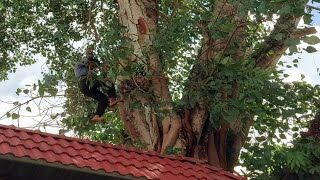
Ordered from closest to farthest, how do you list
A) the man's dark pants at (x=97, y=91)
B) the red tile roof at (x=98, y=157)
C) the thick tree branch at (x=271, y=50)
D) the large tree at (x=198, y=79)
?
1. the red tile roof at (x=98, y=157)
2. the large tree at (x=198, y=79)
3. the man's dark pants at (x=97, y=91)
4. the thick tree branch at (x=271, y=50)

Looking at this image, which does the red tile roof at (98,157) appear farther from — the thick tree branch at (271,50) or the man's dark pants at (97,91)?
the thick tree branch at (271,50)

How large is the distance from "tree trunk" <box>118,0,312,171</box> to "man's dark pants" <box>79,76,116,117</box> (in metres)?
0.17

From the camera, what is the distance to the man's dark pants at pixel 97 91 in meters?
7.44

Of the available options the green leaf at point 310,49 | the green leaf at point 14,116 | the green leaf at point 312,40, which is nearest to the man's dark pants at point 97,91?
the green leaf at point 14,116

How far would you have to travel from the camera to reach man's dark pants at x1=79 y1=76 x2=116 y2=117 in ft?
24.4

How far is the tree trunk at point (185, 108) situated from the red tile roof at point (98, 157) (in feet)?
5.39

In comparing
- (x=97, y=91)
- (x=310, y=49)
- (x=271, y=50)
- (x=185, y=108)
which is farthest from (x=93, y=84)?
(x=310, y=49)

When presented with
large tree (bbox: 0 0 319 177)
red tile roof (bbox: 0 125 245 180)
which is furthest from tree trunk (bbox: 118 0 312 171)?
red tile roof (bbox: 0 125 245 180)

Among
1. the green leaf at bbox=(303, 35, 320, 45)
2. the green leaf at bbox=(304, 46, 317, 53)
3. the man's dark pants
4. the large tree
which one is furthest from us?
the man's dark pants

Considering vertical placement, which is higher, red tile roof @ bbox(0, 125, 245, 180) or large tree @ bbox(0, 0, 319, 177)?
large tree @ bbox(0, 0, 319, 177)

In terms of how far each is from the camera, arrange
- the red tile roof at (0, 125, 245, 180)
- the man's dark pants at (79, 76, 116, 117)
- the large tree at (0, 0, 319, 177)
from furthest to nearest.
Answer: the man's dark pants at (79, 76, 116, 117) → the large tree at (0, 0, 319, 177) → the red tile roof at (0, 125, 245, 180)

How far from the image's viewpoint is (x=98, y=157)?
15.1 feet

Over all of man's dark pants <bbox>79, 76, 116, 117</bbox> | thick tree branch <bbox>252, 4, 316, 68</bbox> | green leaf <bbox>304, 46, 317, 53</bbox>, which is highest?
thick tree branch <bbox>252, 4, 316, 68</bbox>

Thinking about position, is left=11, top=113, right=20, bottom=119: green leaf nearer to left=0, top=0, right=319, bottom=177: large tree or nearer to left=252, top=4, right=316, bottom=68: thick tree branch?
left=0, top=0, right=319, bottom=177: large tree
